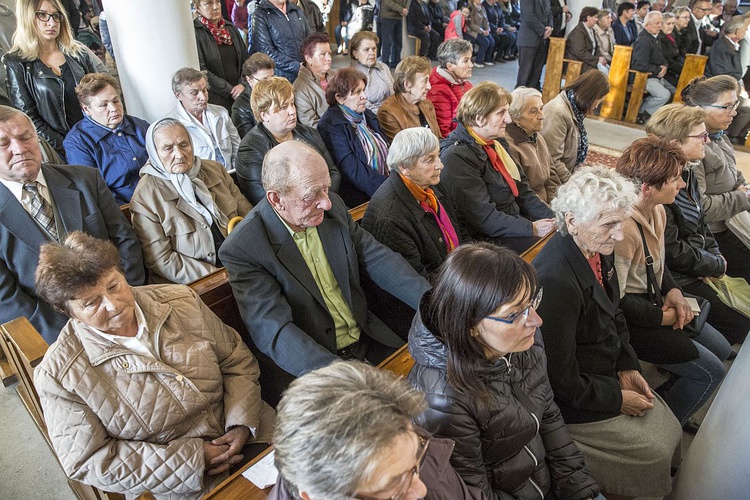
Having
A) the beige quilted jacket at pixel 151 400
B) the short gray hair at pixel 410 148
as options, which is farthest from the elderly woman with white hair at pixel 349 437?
the short gray hair at pixel 410 148

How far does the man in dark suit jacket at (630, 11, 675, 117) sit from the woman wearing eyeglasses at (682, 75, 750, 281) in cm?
425

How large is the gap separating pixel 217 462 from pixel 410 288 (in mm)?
945

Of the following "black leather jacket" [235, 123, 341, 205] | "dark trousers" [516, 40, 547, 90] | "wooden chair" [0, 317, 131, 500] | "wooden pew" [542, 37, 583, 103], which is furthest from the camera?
"dark trousers" [516, 40, 547, 90]

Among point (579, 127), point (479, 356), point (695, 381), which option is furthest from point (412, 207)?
point (579, 127)

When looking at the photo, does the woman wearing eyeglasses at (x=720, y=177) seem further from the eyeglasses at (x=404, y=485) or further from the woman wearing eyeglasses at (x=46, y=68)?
the woman wearing eyeglasses at (x=46, y=68)

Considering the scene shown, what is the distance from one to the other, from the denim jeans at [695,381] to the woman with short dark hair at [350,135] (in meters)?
2.08

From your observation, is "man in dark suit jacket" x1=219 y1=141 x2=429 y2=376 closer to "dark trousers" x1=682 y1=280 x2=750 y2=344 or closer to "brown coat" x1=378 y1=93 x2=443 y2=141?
"dark trousers" x1=682 y1=280 x2=750 y2=344

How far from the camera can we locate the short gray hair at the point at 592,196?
199 centimetres

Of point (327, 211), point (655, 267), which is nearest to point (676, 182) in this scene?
point (655, 267)

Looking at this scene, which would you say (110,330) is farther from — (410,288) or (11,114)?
(11,114)

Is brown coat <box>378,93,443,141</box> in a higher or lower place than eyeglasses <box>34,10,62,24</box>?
lower

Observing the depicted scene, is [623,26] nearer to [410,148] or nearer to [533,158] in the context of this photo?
[533,158]

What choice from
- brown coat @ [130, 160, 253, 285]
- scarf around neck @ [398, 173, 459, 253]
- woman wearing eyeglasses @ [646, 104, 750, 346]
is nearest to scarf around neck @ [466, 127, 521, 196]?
scarf around neck @ [398, 173, 459, 253]

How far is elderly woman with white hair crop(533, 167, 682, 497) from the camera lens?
6.28 ft
